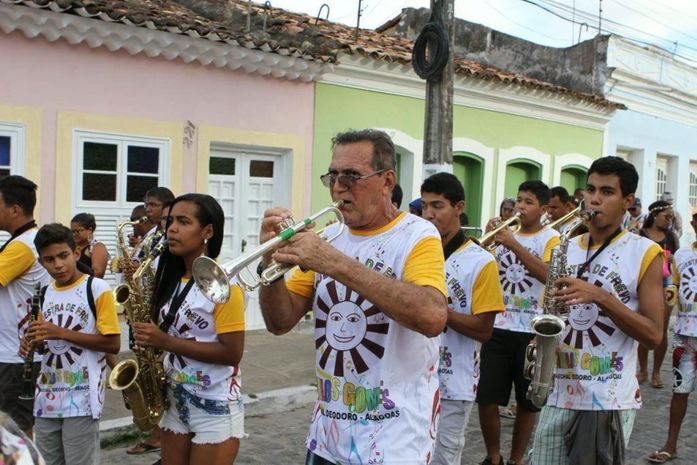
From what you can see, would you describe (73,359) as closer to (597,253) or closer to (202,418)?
(202,418)

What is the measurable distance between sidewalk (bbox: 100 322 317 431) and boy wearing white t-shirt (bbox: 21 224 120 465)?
179 centimetres

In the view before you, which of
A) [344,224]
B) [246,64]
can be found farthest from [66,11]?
[344,224]

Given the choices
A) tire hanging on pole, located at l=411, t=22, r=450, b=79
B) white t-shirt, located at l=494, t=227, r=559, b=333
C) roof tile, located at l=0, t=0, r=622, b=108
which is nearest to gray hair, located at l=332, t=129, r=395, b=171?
white t-shirt, located at l=494, t=227, r=559, b=333

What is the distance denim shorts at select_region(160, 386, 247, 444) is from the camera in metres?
3.51

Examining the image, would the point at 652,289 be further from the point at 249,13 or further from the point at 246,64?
the point at 249,13

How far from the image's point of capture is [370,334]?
2.68 metres

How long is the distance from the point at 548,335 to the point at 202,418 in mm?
1762

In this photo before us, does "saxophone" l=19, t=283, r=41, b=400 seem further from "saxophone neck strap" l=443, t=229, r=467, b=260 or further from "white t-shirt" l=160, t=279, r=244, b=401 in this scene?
"saxophone neck strap" l=443, t=229, r=467, b=260

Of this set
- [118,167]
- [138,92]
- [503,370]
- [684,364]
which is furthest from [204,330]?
[138,92]

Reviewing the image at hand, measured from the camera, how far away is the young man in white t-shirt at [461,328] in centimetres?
420

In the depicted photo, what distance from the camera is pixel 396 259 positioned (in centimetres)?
271

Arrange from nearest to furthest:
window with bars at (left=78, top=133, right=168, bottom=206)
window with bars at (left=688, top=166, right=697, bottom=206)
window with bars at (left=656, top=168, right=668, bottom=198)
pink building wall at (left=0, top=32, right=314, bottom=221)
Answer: pink building wall at (left=0, top=32, right=314, bottom=221), window with bars at (left=78, top=133, right=168, bottom=206), window with bars at (left=656, top=168, right=668, bottom=198), window with bars at (left=688, top=166, right=697, bottom=206)

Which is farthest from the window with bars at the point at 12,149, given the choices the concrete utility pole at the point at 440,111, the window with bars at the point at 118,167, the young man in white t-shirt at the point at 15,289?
the concrete utility pole at the point at 440,111

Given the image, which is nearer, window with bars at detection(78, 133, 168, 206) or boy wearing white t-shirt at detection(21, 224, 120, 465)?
boy wearing white t-shirt at detection(21, 224, 120, 465)
